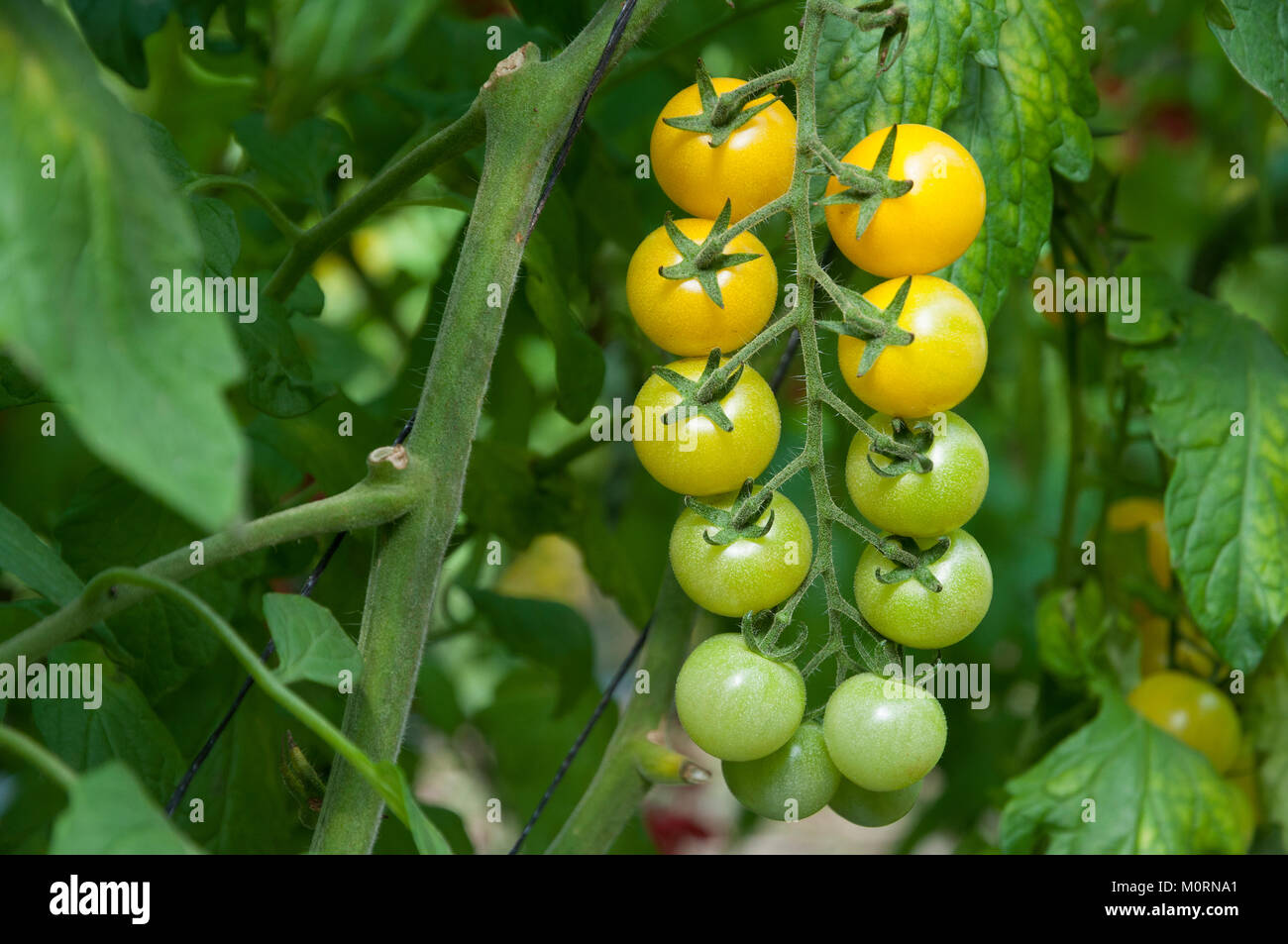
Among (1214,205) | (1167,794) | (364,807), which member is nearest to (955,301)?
(364,807)

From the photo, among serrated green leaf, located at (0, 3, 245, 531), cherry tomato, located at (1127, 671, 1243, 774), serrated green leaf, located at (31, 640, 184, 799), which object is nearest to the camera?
serrated green leaf, located at (0, 3, 245, 531)

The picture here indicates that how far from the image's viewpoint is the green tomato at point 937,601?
45cm

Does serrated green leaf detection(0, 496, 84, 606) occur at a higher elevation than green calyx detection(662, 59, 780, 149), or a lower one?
lower

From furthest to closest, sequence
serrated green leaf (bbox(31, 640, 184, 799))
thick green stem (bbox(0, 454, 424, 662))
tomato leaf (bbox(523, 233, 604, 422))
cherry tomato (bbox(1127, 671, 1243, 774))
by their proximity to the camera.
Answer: cherry tomato (bbox(1127, 671, 1243, 774))
tomato leaf (bbox(523, 233, 604, 422))
serrated green leaf (bbox(31, 640, 184, 799))
thick green stem (bbox(0, 454, 424, 662))

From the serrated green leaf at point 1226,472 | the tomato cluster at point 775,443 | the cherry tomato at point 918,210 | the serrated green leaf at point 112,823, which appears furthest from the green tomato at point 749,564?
the serrated green leaf at point 1226,472

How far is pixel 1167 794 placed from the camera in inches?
27.1

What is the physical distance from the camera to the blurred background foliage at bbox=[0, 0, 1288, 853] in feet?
2.01

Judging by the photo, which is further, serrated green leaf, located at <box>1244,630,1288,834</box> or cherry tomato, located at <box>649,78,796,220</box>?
serrated green leaf, located at <box>1244,630,1288,834</box>

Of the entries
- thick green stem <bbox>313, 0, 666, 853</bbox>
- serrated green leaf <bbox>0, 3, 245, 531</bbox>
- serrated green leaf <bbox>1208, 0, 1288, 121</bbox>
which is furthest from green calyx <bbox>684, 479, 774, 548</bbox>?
serrated green leaf <bbox>1208, 0, 1288, 121</bbox>

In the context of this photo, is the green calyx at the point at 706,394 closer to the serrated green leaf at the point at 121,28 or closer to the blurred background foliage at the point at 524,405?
the blurred background foliage at the point at 524,405

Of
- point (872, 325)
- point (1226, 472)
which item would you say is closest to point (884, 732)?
point (872, 325)

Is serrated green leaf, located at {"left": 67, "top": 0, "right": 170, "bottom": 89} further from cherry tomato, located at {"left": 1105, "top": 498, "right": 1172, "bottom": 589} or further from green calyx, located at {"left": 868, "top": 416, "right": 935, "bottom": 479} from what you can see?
cherry tomato, located at {"left": 1105, "top": 498, "right": 1172, "bottom": 589}

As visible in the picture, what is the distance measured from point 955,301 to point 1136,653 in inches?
18.8

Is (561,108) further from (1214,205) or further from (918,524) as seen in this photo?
(1214,205)
